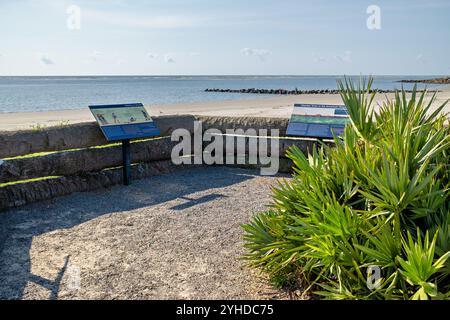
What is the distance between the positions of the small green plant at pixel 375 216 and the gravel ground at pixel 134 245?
58cm

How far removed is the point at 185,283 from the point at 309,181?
1.39 metres

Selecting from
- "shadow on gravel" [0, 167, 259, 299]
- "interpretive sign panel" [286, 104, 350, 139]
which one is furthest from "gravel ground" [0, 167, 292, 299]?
"interpretive sign panel" [286, 104, 350, 139]

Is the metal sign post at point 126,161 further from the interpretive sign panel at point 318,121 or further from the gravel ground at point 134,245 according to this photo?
the interpretive sign panel at point 318,121

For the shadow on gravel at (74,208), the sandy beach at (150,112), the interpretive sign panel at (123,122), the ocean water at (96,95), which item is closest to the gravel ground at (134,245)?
the shadow on gravel at (74,208)

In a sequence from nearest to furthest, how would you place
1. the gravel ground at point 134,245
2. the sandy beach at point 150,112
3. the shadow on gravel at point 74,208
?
the gravel ground at point 134,245 < the shadow on gravel at point 74,208 < the sandy beach at point 150,112

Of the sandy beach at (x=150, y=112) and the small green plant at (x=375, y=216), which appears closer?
the small green plant at (x=375, y=216)

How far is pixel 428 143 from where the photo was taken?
350 cm

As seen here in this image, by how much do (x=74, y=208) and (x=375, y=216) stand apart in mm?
4410

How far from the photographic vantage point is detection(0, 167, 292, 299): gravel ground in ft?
13.4

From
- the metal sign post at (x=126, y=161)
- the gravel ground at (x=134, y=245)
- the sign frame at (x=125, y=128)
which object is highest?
the sign frame at (x=125, y=128)

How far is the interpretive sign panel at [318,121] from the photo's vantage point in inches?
322

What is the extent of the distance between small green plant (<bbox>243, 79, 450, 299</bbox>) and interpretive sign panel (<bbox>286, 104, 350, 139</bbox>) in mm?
3969

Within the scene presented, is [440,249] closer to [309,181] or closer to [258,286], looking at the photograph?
[309,181]

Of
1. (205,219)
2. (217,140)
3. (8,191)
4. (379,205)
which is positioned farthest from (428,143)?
(217,140)
